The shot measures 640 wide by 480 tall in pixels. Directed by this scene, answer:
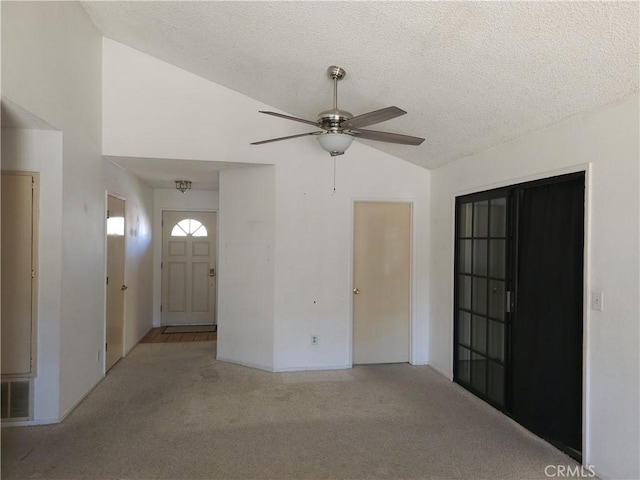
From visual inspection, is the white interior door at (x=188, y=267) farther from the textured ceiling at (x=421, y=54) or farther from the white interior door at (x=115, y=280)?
the textured ceiling at (x=421, y=54)

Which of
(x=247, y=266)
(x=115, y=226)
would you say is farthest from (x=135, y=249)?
(x=247, y=266)

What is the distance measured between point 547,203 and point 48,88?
376cm

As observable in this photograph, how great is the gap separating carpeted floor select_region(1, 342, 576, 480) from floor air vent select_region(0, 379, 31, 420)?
0.11 metres

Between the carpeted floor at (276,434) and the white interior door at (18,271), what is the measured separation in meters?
0.58

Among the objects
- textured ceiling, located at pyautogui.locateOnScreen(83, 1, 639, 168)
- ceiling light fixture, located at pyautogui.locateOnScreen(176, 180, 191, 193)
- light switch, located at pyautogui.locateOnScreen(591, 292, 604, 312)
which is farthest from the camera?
ceiling light fixture, located at pyautogui.locateOnScreen(176, 180, 191, 193)

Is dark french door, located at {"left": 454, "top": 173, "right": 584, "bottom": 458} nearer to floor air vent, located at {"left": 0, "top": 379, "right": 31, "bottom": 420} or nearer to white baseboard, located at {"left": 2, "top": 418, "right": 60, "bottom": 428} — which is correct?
white baseboard, located at {"left": 2, "top": 418, "right": 60, "bottom": 428}

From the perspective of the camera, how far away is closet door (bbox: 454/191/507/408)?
333 centimetres

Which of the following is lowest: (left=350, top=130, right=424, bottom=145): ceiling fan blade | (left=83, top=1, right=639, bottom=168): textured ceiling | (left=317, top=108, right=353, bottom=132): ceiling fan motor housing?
(left=350, top=130, right=424, bottom=145): ceiling fan blade

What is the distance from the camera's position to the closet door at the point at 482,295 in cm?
333

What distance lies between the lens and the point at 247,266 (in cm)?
439

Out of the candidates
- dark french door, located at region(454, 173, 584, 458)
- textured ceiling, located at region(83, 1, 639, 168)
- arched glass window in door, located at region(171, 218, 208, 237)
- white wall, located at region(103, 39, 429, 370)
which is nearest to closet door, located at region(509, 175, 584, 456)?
dark french door, located at region(454, 173, 584, 458)

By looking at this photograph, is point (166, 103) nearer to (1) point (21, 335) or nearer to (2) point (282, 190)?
(2) point (282, 190)

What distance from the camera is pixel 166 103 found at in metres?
3.92

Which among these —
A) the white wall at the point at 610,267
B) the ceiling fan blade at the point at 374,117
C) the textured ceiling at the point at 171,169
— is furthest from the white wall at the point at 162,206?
the white wall at the point at 610,267
